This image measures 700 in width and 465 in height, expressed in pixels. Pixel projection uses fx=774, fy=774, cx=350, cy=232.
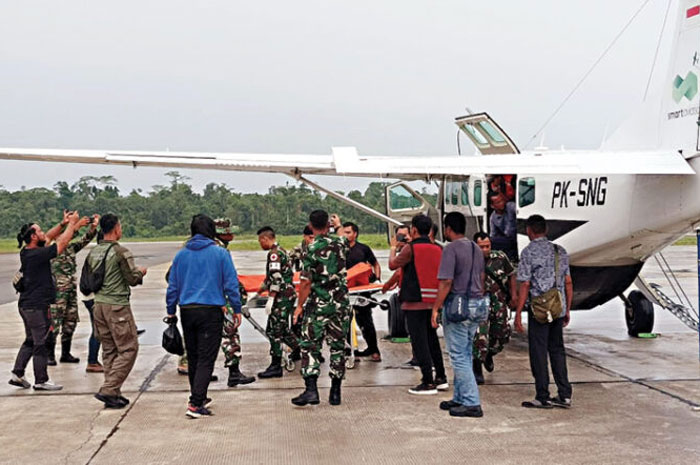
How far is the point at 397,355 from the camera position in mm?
9688

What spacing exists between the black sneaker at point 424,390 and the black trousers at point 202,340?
6.59ft

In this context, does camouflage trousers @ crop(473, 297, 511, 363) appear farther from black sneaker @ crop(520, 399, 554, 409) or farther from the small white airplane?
the small white airplane

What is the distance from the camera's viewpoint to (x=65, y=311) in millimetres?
8938

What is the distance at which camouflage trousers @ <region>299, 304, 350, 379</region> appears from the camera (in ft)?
22.7

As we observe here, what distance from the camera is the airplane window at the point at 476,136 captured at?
10648 millimetres

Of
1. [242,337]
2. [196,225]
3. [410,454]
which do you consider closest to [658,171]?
[410,454]

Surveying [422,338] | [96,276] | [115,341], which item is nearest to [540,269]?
[422,338]

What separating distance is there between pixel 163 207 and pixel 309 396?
204 feet

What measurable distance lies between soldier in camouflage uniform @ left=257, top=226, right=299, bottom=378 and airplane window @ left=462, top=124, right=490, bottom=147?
3723mm

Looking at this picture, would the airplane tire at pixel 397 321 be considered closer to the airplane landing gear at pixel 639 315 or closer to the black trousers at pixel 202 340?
the airplane landing gear at pixel 639 315

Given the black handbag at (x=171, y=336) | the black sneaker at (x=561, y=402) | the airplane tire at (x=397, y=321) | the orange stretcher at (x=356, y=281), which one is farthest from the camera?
the airplane tire at (x=397, y=321)

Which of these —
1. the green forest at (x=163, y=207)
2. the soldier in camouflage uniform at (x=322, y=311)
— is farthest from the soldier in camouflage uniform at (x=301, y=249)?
the green forest at (x=163, y=207)

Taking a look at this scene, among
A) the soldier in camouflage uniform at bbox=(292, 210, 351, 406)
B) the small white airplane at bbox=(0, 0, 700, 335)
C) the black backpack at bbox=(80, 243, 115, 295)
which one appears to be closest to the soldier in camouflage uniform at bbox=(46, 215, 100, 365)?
the small white airplane at bbox=(0, 0, 700, 335)

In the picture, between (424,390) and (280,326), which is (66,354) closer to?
(280,326)
